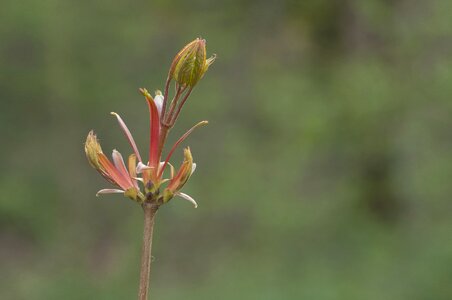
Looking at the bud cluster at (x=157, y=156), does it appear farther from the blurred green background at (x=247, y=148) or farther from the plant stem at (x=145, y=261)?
the blurred green background at (x=247, y=148)

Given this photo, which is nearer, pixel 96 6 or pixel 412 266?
pixel 412 266

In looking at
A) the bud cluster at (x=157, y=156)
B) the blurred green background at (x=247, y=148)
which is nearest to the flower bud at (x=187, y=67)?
the bud cluster at (x=157, y=156)

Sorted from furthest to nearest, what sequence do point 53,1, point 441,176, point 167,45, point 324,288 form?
1. point 167,45
2. point 53,1
3. point 441,176
4. point 324,288

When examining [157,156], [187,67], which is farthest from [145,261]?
[187,67]

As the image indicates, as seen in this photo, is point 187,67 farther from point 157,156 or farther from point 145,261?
point 145,261

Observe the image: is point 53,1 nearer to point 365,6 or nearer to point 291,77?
point 291,77

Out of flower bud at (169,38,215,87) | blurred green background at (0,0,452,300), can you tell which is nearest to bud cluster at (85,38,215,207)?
flower bud at (169,38,215,87)

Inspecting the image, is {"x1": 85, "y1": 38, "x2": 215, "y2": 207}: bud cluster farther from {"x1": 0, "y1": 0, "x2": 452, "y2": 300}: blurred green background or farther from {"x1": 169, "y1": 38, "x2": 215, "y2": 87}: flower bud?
{"x1": 0, "y1": 0, "x2": 452, "y2": 300}: blurred green background

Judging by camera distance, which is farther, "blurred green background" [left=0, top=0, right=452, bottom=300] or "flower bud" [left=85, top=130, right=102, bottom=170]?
"blurred green background" [left=0, top=0, right=452, bottom=300]

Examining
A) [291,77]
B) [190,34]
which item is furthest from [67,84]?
[291,77]
